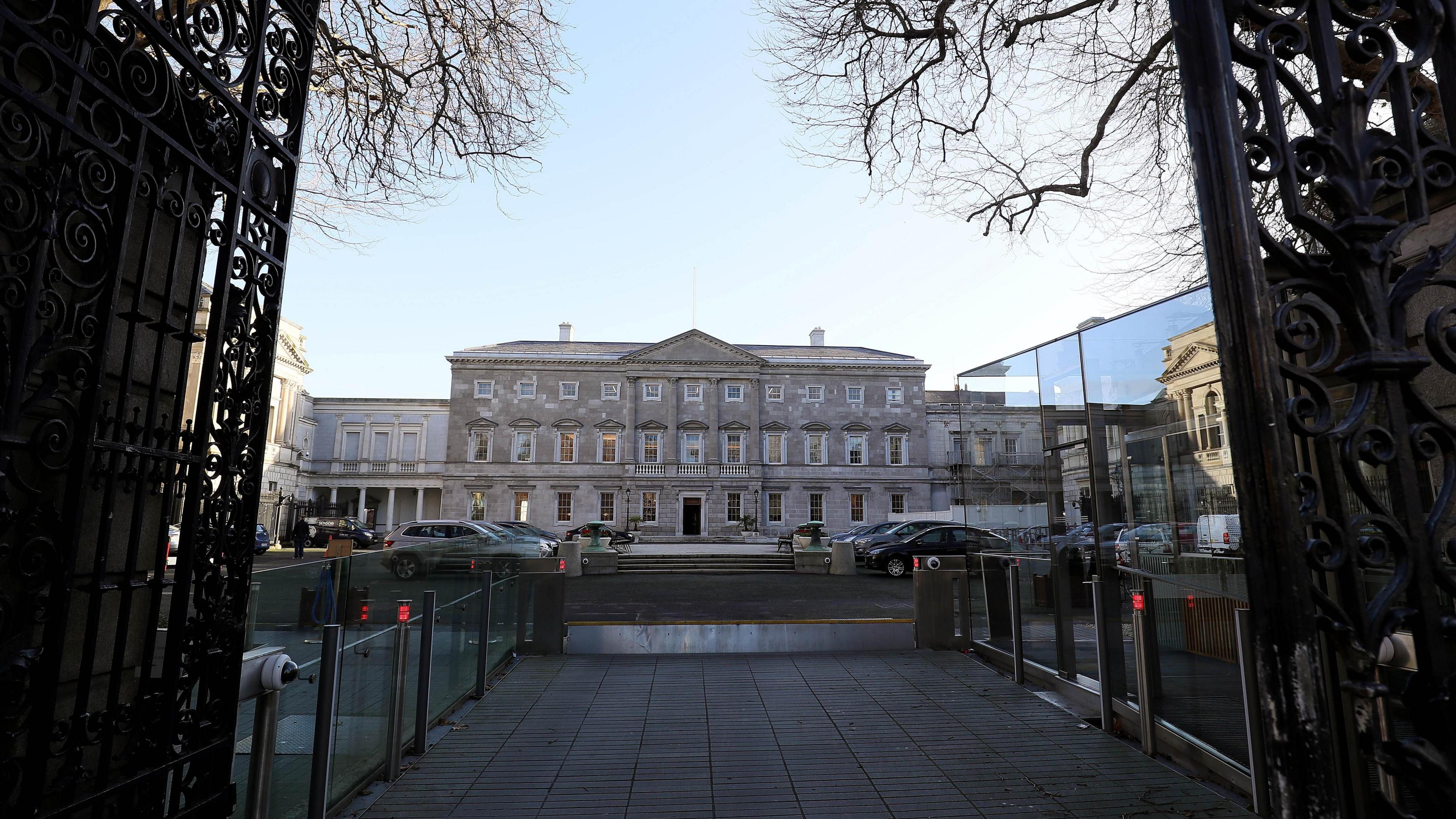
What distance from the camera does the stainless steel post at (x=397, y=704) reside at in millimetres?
5066

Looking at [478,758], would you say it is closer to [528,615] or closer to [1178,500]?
[528,615]

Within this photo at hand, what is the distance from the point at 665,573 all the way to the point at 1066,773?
20176mm

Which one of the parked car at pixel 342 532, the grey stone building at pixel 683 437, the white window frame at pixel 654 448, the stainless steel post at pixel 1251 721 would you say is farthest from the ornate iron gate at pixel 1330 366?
the white window frame at pixel 654 448

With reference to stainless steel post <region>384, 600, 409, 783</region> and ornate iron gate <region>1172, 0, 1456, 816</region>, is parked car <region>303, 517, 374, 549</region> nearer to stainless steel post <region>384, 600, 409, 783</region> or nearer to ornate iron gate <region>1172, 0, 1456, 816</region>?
stainless steel post <region>384, 600, 409, 783</region>

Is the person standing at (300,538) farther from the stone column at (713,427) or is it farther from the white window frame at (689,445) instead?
the stone column at (713,427)

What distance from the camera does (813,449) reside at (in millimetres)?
48625

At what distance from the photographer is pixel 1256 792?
435cm

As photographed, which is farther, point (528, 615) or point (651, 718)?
point (528, 615)

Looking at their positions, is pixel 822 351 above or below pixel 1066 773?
above

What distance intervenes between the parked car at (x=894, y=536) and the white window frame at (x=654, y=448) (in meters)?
22.1

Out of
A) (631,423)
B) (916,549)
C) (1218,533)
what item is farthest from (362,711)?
(631,423)

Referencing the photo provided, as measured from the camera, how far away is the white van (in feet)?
16.8

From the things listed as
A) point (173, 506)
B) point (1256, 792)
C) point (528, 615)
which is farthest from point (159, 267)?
point (528, 615)

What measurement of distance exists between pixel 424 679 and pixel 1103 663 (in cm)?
532
